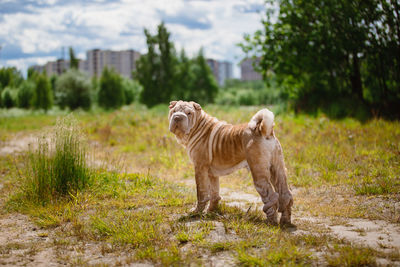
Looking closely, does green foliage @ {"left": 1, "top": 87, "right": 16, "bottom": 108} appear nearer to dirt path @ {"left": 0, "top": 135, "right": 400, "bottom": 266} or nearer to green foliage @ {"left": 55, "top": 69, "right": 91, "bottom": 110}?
green foliage @ {"left": 55, "top": 69, "right": 91, "bottom": 110}

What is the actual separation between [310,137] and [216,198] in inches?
237

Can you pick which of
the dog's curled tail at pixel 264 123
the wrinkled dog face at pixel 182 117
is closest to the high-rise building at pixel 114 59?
the wrinkled dog face at pixel 182 117

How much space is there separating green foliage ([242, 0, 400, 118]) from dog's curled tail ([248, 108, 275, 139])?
9650mm

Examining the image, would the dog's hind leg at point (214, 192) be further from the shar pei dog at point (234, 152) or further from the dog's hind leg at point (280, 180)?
the dog's hind leg at point (280, 180)

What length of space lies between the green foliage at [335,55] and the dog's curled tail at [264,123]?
9.65 meters

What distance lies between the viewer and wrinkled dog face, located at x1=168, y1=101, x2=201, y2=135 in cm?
478

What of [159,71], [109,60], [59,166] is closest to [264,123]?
[59,166]

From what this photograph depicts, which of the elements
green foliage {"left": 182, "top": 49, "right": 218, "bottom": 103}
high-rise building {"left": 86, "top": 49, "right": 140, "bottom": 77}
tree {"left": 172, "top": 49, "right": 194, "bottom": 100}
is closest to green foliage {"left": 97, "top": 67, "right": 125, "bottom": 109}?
tree {"left": 172, "top": 49, "right": 194, "bottom": 100}

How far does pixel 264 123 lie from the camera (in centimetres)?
439

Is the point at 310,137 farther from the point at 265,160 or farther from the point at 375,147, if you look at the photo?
the point at 265,160

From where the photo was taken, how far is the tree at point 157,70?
36.9 meters

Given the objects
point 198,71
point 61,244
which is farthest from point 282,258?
point 198,71

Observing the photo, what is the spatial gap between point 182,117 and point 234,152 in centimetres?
89

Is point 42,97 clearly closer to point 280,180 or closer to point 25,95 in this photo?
point 25,95
